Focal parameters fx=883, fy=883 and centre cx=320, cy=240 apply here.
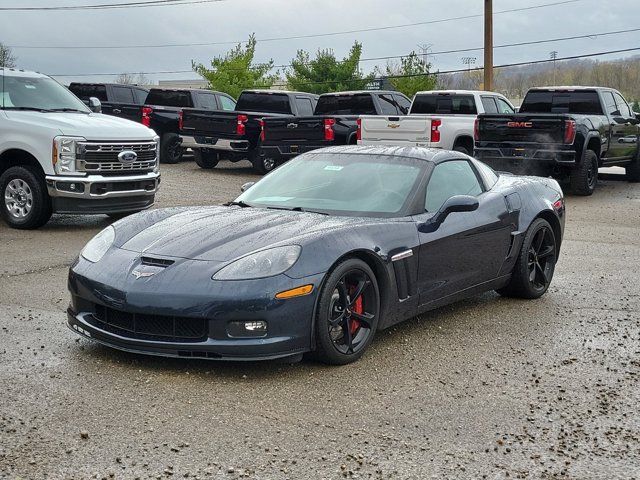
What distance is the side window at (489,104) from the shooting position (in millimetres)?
19875

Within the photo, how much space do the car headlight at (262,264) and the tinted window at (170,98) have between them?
61.5 feet

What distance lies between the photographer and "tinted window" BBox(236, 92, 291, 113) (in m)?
21.9

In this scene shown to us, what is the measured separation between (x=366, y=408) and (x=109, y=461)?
1.44 m

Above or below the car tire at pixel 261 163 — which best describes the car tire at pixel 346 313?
above

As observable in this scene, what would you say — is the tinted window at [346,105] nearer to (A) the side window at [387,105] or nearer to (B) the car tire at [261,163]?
(A) the side window at [387,105]

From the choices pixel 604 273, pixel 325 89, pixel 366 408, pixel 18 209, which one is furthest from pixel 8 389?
pixel 325 89

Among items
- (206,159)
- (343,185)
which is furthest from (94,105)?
(206,159)

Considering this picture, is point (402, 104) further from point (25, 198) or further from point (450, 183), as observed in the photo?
point (450, 183)

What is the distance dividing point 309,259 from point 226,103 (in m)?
19.4

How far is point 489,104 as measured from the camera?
66.0ft

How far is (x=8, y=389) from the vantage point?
4871 mm

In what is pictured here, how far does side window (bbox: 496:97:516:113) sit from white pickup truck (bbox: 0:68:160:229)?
10936 millimetres

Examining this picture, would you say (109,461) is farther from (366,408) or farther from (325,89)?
(325,89)


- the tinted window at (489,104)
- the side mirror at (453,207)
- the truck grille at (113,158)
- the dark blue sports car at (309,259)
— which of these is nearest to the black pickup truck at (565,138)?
the tinted window at (489,104)
